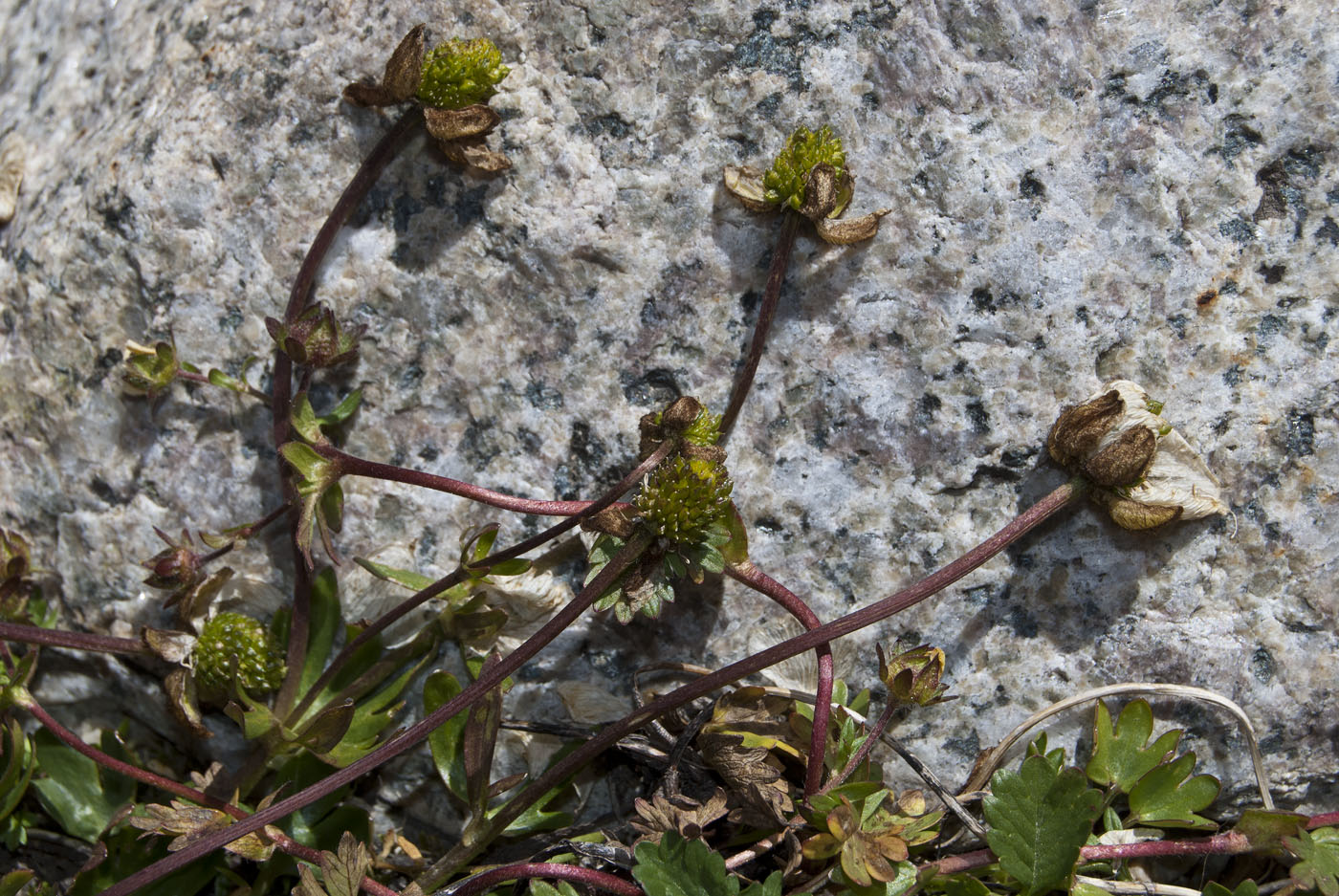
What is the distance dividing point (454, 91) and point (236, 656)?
1458 mm

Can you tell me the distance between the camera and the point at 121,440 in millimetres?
2631

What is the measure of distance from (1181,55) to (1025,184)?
49cm

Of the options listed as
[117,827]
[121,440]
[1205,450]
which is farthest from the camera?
[121,440]

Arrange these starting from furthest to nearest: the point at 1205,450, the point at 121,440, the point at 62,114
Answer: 1. the point at 62,114
2. the point at 121,440
3. the point at 1205,450

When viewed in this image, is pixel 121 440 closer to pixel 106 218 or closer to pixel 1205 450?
pixel 106 218

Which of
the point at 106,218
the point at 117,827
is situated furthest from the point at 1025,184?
the point at 117,827

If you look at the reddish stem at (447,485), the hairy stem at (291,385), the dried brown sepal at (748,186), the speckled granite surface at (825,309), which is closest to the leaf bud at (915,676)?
the speckled granite surface at (825,309)

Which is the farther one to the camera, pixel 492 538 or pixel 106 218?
pixel 106 218

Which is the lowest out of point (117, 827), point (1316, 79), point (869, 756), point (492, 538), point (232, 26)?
point (117, 827)

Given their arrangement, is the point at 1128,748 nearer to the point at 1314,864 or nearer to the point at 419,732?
the point at 1314,864

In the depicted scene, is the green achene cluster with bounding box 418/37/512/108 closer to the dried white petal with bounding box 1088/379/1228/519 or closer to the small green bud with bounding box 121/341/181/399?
the small green bud with bounding box 121/341/181/399

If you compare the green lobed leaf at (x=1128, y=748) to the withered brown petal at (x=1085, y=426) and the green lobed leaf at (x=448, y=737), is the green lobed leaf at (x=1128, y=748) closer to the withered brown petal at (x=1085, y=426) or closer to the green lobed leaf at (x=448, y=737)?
the withered brown petal at (x=1085, y=426)

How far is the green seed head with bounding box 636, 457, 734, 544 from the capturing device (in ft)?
6.81

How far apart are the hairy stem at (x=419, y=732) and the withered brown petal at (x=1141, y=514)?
41.4 inches
